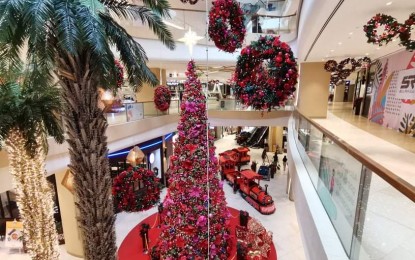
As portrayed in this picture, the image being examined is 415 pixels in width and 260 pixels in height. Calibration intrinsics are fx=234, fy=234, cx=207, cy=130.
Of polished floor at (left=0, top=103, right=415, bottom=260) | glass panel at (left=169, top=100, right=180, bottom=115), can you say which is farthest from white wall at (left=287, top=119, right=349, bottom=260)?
glass panel at (left=169, top=100, right=180, bottom=115)

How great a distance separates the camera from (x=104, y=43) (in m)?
2.81

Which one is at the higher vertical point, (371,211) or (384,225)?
(371,211)

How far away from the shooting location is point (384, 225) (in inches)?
96.2

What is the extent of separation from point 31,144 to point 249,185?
29.4 ft

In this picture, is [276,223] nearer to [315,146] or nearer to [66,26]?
[315,146]

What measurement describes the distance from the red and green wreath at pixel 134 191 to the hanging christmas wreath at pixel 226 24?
3.45m

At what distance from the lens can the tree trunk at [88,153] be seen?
3061mm

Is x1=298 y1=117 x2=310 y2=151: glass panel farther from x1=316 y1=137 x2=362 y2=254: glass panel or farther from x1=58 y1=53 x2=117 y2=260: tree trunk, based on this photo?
x1=58 y1=53 x2=117 y2=260: tree trunk

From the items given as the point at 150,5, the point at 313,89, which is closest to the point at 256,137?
the point at 313,89

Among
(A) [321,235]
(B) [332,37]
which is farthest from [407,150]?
(A) [321,235]

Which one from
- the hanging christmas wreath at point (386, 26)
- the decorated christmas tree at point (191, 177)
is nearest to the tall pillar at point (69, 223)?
the decorated christmas tree at point (191, 177)

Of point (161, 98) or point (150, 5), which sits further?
point (161, 98)

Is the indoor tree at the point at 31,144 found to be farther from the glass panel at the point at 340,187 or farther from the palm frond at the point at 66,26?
the glass panel at the point at 340,187

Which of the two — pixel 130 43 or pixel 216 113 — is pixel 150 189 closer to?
pixel 130 43
